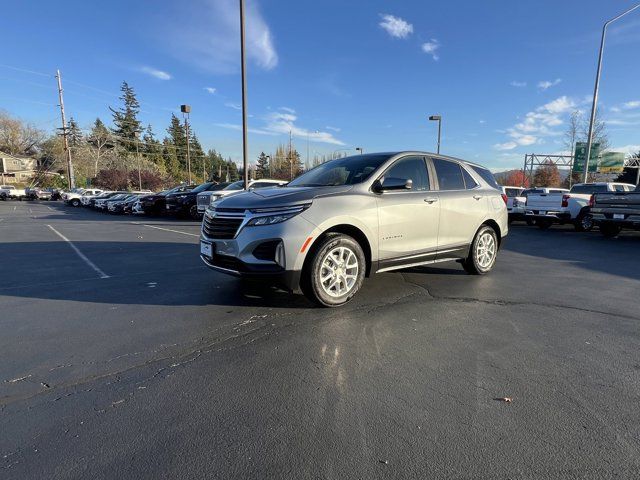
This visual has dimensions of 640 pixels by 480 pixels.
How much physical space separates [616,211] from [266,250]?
12121 millimetres

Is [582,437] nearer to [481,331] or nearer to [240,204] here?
[481,331]

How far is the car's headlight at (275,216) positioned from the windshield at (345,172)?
989 mm

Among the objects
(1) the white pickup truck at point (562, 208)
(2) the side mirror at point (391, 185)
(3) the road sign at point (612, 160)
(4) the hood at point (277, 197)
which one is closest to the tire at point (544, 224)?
(1) the white pickup truck at point (562, 208)

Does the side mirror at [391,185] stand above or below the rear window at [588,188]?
above

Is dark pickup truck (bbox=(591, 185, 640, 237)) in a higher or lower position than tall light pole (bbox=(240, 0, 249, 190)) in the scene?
lower

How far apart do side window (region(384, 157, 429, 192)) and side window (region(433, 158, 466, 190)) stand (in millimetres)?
307

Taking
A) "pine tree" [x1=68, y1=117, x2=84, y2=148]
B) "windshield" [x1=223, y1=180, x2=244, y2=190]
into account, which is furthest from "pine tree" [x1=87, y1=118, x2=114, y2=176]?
"windshield" [x1=223, y1=180, x2=244, y2=190]

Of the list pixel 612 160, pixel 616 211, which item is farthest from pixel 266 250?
pixel 612 160

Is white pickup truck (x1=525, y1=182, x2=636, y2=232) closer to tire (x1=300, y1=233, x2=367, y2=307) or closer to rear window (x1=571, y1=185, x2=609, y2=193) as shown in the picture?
rear window (x1=571, y1=185, x2=609, y2=193)

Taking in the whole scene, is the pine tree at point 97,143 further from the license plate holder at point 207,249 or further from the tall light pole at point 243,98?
the license plate holder at point 207,249

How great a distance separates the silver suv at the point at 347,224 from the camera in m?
4.19

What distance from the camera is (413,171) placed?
5.44 m

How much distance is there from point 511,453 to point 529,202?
52.0ft

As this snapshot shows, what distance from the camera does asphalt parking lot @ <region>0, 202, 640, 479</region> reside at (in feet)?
6.83
